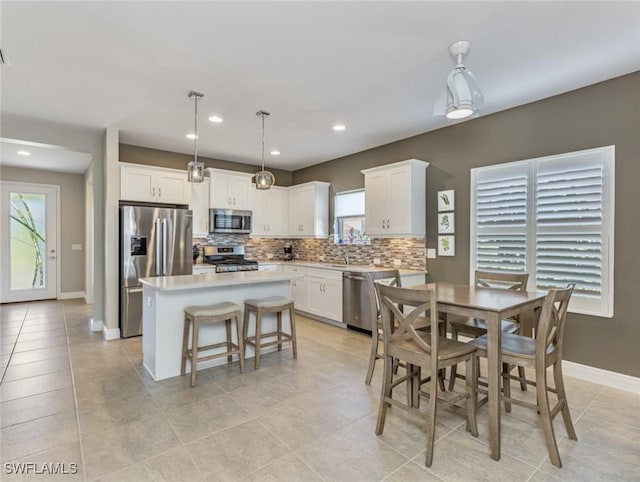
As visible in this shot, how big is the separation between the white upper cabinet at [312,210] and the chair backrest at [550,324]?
4210mm

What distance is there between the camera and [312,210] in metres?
6.07

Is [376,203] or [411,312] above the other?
[376,203]

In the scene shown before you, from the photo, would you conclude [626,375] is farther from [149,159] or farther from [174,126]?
[149,159]

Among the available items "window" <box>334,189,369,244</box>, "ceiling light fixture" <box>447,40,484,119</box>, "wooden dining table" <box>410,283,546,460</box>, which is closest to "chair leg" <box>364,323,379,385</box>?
"wooden dining table" <box>410,283,546,460</box>

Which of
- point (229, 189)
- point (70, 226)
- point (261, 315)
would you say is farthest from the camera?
point (70, 226)

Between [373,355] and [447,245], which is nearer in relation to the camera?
[373,355]

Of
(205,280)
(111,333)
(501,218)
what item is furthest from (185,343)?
(501,218)

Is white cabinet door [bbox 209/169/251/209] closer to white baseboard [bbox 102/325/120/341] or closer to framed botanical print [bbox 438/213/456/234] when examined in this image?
A: white baseboard [bbox 102/325/120/341]

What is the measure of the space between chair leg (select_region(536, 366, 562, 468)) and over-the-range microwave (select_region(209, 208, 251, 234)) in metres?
4.82

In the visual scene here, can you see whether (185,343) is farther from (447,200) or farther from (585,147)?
(585,147)

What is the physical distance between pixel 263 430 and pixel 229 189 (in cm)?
423

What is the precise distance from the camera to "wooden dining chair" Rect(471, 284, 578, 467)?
6.58 feet

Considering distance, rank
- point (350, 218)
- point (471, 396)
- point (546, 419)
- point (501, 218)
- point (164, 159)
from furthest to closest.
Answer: point (350, 218)
point (164, 159)
point (501, 218)
point (471, 396)
point (546, 419)

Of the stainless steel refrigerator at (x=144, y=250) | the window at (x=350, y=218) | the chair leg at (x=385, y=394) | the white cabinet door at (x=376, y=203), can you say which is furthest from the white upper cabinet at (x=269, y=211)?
the chair leg at (x=385, y=394)
